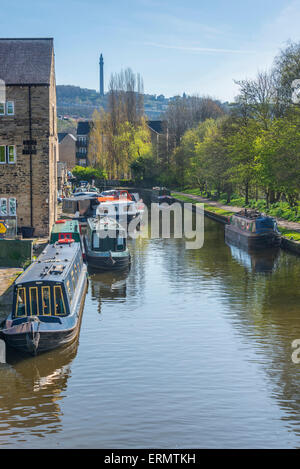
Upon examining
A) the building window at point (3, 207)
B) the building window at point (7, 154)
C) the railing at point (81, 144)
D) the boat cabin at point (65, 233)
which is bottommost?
the boat cabin at point (65, 233)

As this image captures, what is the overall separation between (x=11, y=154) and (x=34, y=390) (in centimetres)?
2378

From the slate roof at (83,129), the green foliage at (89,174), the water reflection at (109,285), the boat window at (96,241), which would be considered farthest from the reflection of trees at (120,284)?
the slate roof at (83,129)

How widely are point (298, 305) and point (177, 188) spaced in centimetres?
7160

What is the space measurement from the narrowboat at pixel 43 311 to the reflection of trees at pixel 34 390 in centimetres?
36

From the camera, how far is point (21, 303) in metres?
19.6

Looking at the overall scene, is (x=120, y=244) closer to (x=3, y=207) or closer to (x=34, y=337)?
(x=3, y=207)

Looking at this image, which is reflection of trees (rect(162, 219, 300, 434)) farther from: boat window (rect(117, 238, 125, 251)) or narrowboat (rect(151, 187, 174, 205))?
narrowboat (rect(151, 187, 174, 205))

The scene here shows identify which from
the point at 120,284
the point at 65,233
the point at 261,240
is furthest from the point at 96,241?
the point at 261,240

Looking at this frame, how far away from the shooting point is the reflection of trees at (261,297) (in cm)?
1737

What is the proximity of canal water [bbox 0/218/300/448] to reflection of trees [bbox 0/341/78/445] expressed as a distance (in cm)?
3

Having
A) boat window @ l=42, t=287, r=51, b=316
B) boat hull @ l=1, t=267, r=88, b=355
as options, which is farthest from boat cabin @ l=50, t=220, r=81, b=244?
boat hull @ l=1, t=267, r=88, b=355

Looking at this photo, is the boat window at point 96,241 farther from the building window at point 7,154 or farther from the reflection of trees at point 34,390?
the reflection of trees at point 34,390

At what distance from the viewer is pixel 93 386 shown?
54.0 feet
